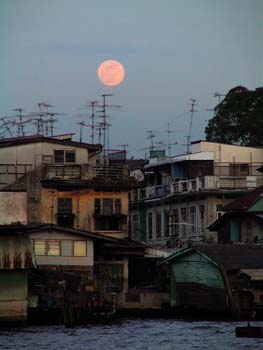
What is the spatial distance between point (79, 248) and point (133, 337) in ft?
51.7

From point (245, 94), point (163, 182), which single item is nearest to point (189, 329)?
point (163, 182)

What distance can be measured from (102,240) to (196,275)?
7036 millimetres

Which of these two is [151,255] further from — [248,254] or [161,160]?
[161,160]

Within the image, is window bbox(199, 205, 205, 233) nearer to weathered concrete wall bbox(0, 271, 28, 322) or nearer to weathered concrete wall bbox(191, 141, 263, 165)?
weathered concrete wall bbox(191, 141, 263, 165)

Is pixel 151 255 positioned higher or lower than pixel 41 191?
lower

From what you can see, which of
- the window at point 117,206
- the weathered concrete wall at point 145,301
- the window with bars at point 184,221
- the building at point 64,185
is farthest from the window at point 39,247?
the window with bars at point 184,221

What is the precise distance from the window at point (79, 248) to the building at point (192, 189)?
15.6 meters

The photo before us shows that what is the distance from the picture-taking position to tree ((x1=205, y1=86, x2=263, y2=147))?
109750mm

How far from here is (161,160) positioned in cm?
9994

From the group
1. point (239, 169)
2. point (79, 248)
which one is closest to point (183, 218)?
point (239, 169)

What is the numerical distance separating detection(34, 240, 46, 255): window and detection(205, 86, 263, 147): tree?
4043 cm

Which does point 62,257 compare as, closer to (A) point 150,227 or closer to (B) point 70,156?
(B) point 70,156

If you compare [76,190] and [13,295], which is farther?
[76,190]

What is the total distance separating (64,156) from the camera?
83.2 metres
